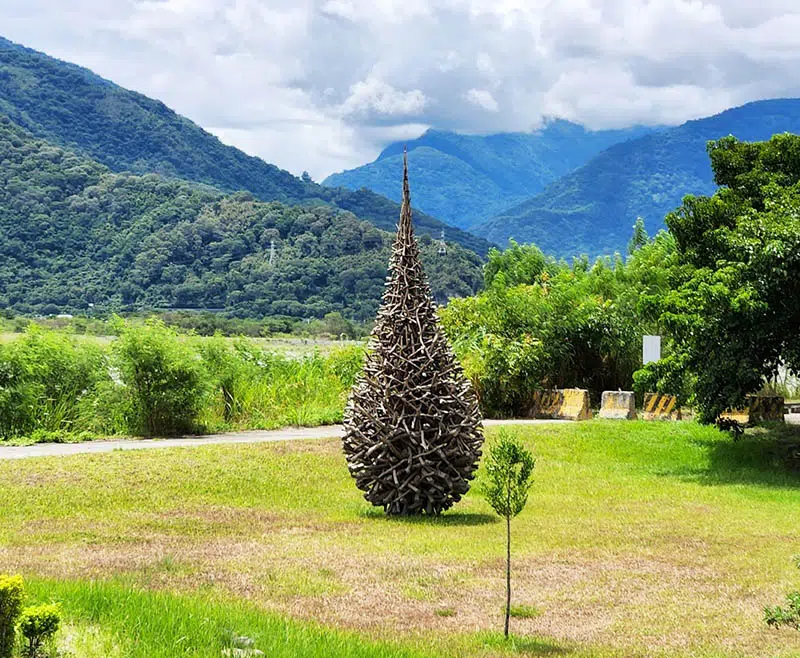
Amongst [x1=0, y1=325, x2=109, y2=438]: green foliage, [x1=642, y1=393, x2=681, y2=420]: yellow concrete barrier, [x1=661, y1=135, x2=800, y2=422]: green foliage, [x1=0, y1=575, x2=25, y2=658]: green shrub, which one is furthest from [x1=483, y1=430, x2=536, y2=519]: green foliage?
[x1=642, y1=393, x2=681, y2=420]: yellow concrete barrier

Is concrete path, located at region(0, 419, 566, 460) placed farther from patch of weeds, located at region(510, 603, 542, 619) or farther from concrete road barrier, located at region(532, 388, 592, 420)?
patch of weeds, located at region(510, 603, 542, 619)

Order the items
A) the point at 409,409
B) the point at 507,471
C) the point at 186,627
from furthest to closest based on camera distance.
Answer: the point at 409,409 → the point at 507,471 → the point at 186,627

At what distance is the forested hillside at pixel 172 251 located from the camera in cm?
7831

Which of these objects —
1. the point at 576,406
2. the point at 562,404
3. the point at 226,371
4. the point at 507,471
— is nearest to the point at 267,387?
the point at 226,371

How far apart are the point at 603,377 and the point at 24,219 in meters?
71.1

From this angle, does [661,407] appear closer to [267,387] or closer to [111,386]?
[267,387]

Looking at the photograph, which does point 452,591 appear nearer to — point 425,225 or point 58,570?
point 58,570

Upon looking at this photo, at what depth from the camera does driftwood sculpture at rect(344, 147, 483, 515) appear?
1223 centimetres

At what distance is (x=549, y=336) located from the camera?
2623cm

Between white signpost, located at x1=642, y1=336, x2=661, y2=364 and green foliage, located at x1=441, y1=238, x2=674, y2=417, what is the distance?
0.71 m

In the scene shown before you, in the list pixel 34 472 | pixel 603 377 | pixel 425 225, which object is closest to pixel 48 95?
pixel 425 225

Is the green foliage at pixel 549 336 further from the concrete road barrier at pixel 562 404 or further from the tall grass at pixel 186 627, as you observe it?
the tall grass at pixel 186 627

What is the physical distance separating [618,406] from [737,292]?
730 centimetres

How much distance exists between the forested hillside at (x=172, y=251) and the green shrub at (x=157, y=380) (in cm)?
5300
